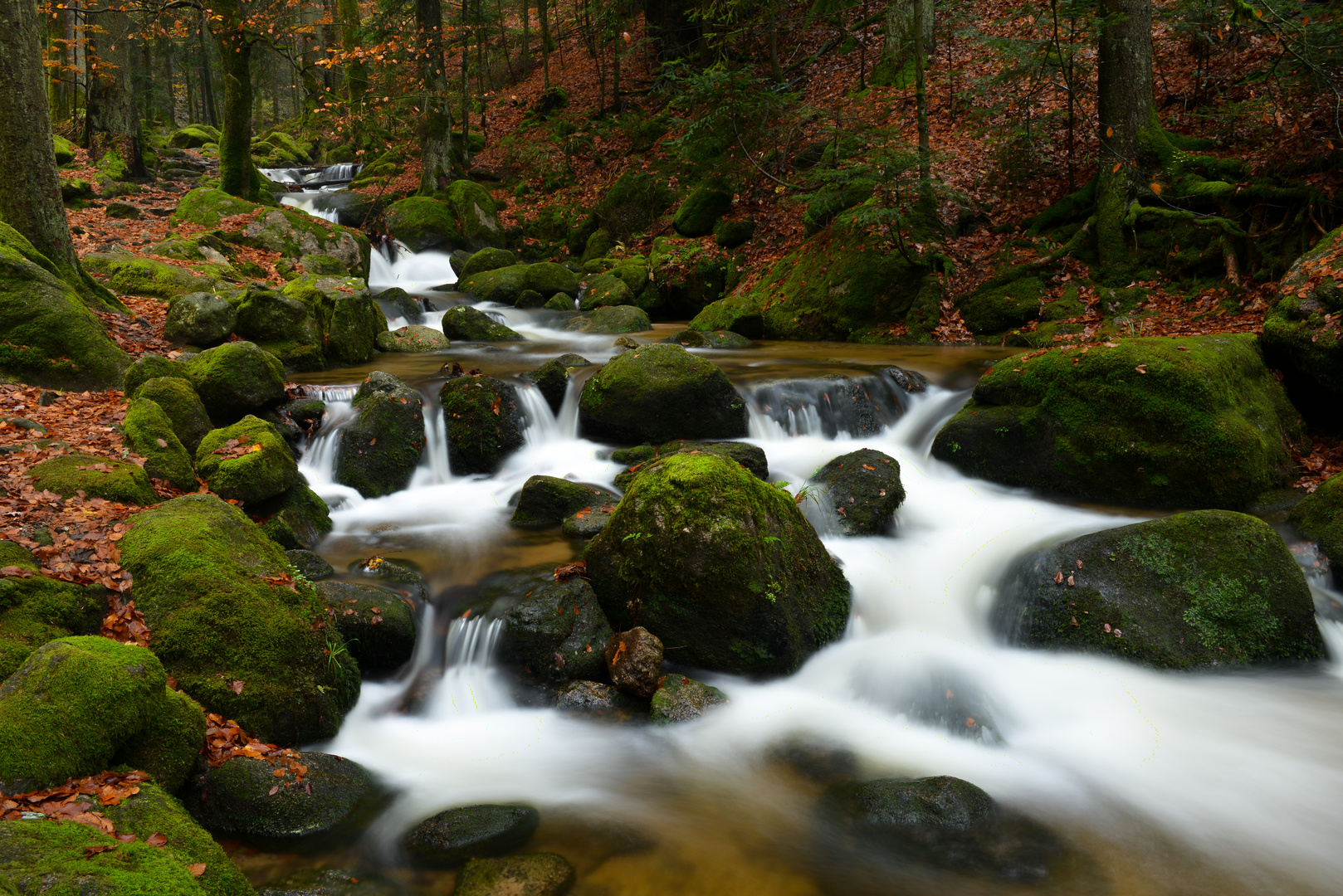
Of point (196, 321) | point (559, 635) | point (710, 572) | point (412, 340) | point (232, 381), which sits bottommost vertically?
point (559, 635)

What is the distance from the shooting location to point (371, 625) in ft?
17.2

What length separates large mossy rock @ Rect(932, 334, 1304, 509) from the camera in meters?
6.80

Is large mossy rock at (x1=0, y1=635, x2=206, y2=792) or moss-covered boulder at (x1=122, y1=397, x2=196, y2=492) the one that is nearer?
large mossy rock at (x1=0, y1=635, x2=206, y2=792)

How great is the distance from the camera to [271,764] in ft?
12.5

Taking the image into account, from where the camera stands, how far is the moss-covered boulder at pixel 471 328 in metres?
13.6

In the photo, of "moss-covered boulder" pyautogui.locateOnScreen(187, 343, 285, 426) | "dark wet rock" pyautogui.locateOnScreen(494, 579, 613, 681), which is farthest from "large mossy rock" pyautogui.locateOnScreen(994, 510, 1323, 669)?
"moss-covered boulder" pyautogui.locateOnScreen(187, 343, 285, 426)

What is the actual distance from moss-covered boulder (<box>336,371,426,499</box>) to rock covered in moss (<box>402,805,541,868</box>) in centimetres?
469

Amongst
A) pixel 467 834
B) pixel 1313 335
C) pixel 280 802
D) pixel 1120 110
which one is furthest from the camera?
pixel 1120 110

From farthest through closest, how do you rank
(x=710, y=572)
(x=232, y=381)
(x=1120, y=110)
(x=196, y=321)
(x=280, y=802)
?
(x=1120, y=110) → (x=196, y=321) → (x=232, y=381) → (x=710, y=572) → (x=280, y=802)

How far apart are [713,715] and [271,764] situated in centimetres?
258

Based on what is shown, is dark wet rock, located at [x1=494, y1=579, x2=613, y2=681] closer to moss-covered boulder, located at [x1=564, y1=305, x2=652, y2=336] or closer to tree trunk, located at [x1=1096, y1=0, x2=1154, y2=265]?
moss-covered boulder, located at [x1=564, y1=305, x2=652, y2=336]

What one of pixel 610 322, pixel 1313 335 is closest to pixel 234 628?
pixel 1313 335

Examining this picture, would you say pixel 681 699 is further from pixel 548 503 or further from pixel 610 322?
pixel 610 322

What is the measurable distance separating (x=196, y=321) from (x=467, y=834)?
27.6 feet
